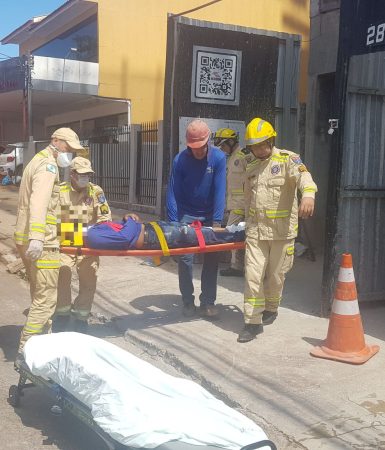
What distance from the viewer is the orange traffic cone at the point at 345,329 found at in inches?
183

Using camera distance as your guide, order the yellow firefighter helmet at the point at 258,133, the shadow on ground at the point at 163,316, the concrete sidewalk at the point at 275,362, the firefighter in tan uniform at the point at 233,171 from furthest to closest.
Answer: the firefighter in tan uniform at the point at 233,171, the shadow on ground at the point at 163,316, the yellow firefighter helmet at the point at 258,133, the concrete sidewalk at the point at 275,362

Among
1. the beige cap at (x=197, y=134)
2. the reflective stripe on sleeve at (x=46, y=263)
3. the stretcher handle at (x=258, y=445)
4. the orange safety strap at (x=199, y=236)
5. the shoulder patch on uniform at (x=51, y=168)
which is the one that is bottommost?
the stretcher handle at (x=258, y=445)

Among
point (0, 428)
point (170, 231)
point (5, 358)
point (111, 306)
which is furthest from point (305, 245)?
point (0, 428)

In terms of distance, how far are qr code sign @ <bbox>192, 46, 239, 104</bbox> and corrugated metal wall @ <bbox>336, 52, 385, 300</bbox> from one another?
105 inches

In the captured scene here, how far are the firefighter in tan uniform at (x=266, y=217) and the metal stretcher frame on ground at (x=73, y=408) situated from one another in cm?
199

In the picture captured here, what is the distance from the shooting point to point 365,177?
5.74 metres

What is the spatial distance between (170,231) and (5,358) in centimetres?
180

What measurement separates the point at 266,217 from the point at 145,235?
1099 millimetres

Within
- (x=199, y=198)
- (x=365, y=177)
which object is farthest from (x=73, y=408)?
(x=365, y=177)

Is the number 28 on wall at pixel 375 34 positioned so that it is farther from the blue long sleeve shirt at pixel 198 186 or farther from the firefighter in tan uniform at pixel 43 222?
the firefighter in tan uniform at pixel 43 222

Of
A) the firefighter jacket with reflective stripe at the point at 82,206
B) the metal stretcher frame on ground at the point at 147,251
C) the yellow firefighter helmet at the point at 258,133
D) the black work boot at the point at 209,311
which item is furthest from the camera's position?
the black work boot at the point at 209,311

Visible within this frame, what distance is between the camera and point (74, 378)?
3258 mm

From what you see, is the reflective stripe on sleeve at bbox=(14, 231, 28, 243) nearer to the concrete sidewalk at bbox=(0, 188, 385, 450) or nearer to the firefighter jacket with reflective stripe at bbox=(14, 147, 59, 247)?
the firefighter jacket with reflective stripe at bbox=(14, 147, 59, 247)

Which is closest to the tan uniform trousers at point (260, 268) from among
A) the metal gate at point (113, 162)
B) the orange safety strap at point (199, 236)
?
the orange safety strap at point (199, 236)
